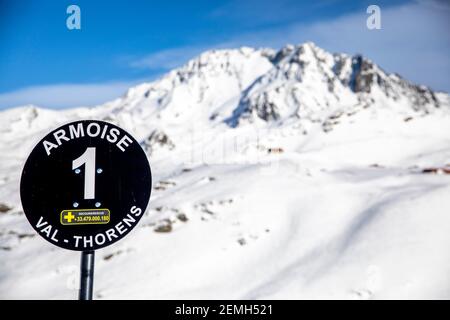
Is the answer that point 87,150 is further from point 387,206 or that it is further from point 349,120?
point 349,120

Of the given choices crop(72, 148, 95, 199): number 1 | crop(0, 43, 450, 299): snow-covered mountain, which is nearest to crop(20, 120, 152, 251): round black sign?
crop(72, 148, 95, 199): number 1

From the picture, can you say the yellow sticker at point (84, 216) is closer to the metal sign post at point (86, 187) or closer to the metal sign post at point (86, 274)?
the metal sign post at point (86, 187)

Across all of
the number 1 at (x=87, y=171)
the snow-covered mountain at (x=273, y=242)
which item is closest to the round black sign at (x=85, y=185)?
the number 1 at (x=87, y=171)

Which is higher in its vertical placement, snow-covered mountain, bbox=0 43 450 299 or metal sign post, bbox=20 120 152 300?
metal sign post, bbox=20 120 152 300

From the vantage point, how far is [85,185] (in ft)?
11.5

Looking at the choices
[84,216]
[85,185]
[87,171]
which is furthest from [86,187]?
[84,216]

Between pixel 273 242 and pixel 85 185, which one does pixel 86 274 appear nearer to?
pixel 85 185

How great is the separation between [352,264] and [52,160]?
2537cm

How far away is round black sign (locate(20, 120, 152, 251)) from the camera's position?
11.3ft

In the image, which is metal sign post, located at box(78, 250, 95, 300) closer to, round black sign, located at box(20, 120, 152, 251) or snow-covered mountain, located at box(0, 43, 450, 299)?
round black sign, located at box(20, 120, 152, 251)

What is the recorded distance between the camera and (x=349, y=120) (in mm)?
109438

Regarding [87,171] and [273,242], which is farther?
[273,242]

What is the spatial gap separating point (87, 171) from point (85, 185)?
11cm
